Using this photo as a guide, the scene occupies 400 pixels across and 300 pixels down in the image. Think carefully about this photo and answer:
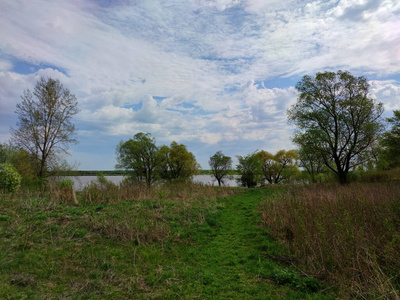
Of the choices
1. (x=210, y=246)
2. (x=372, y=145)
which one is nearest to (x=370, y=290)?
(x=210, y=246)

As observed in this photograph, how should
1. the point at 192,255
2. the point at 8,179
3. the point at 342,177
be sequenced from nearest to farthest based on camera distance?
the point at 192,255 → the point at 8,179 → the point at 342,177

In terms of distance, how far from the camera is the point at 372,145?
23344 millimetres

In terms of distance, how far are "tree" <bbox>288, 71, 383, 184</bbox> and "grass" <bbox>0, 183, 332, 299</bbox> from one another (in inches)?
717

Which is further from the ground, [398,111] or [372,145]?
[398,111]

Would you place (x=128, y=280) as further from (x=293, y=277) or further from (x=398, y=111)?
(x=398, y=111)

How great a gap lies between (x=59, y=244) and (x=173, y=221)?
3.82 metres

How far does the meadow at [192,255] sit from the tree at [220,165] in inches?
1570

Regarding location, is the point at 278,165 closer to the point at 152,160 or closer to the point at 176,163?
the point at 176,163

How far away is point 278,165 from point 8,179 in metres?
44.8

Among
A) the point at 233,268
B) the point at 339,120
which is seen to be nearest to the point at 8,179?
the point at 233,268

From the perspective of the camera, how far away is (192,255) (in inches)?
257

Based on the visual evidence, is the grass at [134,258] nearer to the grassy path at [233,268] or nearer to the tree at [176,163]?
the grassy path at [233,268]

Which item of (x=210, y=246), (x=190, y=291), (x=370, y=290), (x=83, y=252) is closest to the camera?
(x=370, y=290)

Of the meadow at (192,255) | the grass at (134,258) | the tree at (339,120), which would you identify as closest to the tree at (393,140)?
the tree at (339,120)
